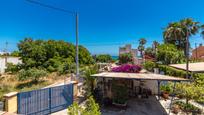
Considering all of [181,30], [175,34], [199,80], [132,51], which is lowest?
[199,80]

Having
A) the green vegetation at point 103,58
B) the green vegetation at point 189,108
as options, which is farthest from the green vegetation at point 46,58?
the green vegetation at point 103,58

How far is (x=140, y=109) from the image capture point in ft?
34.5

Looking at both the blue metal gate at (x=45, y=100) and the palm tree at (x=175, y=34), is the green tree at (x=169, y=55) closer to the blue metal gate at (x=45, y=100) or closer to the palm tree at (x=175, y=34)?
the palm tree at (x=175, y=34)

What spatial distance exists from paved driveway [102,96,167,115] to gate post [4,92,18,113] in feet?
15.1

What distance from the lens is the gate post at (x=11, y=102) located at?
6788 millimetres

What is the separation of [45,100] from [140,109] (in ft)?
18.7

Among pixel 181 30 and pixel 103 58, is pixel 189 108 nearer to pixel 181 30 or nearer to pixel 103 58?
pixel 181 30

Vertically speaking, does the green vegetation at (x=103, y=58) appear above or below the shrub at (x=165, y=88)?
above

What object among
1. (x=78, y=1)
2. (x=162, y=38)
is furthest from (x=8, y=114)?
(x=162, y=38)

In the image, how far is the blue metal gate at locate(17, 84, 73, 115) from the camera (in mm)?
7695

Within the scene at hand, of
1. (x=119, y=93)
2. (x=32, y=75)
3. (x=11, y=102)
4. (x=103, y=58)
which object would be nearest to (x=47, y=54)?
(x=32, y=75)

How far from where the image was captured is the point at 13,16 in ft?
88.8

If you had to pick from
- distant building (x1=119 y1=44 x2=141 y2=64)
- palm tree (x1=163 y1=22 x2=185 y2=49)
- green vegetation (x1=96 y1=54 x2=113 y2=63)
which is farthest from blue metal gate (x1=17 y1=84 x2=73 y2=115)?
green vegetation (x1=96 y1=54 x2=113 y2=63)

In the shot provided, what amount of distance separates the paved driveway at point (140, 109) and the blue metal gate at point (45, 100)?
7.96ft
